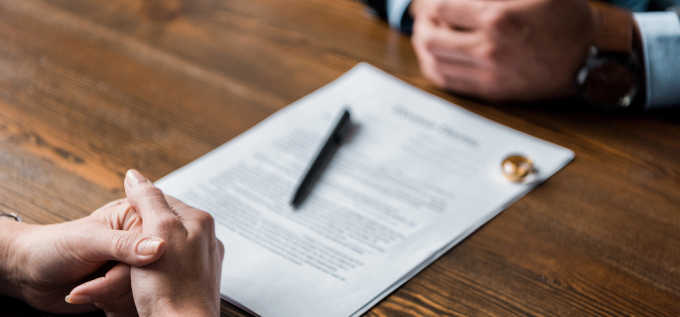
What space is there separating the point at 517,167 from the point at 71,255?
1.72 feet

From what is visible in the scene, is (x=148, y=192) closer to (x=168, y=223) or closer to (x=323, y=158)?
(x=168, y=223)

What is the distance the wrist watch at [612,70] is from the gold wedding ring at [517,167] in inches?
7.7

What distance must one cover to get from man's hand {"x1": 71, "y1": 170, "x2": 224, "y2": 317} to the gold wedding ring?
38 cm

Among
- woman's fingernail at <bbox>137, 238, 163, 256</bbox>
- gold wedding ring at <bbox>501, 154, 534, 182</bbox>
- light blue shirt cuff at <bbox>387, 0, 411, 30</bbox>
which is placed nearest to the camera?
woman's fingernail at <bbox>137, 238, 163, 256</bbox>

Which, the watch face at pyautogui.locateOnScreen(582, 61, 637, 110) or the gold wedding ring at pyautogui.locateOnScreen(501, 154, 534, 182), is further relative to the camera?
the watch face at pyautogui.locateOnScreen(582, 61, 637, 110)

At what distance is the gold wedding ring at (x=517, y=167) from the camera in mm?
700

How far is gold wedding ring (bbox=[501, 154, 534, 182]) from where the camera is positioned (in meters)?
0.70

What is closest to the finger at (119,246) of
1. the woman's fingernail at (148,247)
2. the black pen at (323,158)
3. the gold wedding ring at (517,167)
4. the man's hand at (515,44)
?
the woman's fingernail at (148,247)

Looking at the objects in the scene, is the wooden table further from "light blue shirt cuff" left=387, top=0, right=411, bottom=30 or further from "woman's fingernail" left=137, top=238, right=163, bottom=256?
"woman's fingernail" left=137, top=238, right=163, bottom=256

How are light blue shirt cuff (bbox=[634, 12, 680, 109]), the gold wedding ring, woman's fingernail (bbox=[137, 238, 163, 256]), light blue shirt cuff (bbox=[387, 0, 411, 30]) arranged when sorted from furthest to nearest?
light blue shirt cuff (bbox=[387, 0, 411, 30]) < light blue shirt cuff (bbox=[634, 12, 680, 109]) < the gold wedding ring < woman's fingernail (bbox=[137, 238, 163, 256])

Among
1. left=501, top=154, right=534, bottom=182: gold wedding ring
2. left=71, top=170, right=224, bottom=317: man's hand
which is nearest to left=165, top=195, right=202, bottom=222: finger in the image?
left=71, top=170, right=224, bottom=317: man's hand

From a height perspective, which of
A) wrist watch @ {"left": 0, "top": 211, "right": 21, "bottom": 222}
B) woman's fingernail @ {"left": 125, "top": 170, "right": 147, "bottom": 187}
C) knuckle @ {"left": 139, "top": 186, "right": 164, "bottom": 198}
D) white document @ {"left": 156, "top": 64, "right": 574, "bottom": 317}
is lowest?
white document @ {"left": 156, "top": 64, "right": 574, "bottom": 317}

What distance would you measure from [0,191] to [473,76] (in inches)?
26.6

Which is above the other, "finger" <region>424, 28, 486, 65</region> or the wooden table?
"finger" <region>424, 28, 486, 65</region>
